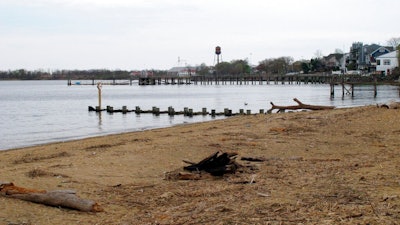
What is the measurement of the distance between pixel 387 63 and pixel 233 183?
122m

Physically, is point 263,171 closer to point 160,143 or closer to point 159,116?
point 160,143

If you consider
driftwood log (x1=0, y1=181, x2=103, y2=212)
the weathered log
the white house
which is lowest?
the weathered log

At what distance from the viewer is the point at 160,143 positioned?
18.5 m

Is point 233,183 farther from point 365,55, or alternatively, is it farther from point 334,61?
point 334,61

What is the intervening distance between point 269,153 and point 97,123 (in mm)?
25781

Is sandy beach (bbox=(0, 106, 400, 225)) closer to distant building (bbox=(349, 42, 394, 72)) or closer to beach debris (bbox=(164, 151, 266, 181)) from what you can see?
beach debris (bbox=(164, 151, 266, 181))

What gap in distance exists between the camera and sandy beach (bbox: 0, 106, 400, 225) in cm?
793

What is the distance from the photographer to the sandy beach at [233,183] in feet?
26.0

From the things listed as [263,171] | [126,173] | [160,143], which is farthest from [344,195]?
[160,143]

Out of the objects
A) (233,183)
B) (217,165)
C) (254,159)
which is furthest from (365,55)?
(233,183)

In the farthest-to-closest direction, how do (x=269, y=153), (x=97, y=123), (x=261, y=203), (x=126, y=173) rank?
(x=97, y=123), (x=269, y=153), (x=126, y=173), (x=261, y=203)

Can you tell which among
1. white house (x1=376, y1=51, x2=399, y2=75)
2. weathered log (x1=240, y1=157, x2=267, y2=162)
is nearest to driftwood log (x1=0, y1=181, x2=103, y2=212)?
weathered log (x1=240, y1=157, x2=267, y2=162)

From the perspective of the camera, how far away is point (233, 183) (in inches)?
424

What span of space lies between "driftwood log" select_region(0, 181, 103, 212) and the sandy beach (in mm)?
109
